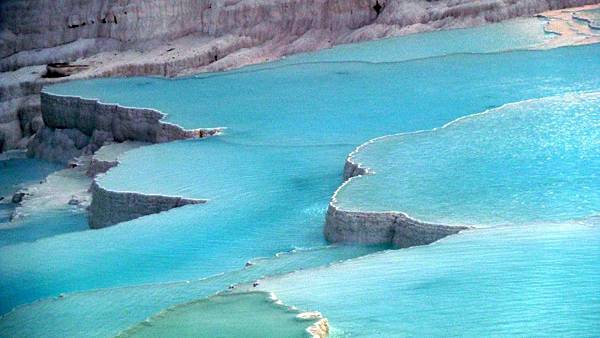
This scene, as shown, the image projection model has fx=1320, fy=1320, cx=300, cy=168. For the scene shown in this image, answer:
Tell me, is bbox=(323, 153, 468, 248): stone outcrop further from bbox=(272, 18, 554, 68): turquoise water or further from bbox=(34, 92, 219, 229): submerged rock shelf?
bbox=(272, 18, 554, 68): turquoise water

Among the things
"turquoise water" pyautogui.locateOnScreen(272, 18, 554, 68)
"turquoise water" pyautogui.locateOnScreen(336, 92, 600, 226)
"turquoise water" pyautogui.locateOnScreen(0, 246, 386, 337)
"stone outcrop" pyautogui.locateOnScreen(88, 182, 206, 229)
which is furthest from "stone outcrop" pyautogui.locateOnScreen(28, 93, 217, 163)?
"turquoise water" pyautogui.locateOnScreen(0, 246, 386, 337)

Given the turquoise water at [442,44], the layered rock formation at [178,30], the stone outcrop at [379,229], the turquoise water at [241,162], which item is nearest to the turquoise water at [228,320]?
the turquoise water at [241,162]

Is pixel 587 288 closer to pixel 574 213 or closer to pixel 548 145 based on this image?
pixel 574 213

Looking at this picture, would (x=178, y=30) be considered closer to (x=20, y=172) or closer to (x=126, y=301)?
(x=20, y=172)

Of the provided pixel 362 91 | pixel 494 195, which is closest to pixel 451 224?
pixel 494 195

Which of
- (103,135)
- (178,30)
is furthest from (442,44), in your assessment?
(178,30)

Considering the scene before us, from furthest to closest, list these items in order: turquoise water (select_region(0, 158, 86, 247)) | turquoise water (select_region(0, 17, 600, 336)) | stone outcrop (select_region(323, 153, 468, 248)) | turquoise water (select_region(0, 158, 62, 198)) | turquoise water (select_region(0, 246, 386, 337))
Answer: turquoise water (select_region(0, 158, 62, 198))
turquoise water (select_region(0, 158, 86, 247))
turquoise water (select_region(0, 17, 600, 336))
stone outcrop (select_region(323, 153, 468, 248))
turquoise water (select_region(0, 246, 386, 337))
